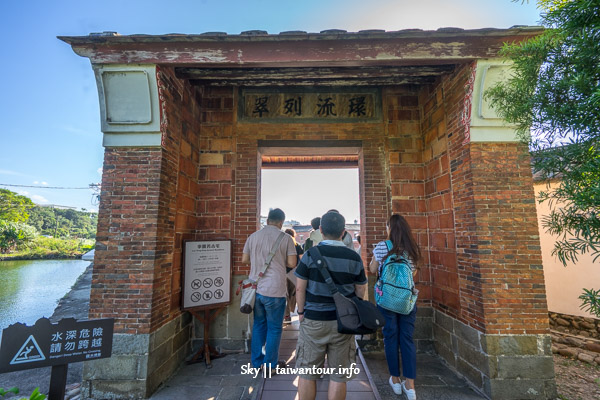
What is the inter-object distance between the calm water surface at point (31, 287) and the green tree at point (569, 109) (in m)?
5.98

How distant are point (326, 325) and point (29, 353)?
215 cm

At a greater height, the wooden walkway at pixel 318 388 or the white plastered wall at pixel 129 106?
the white plastered wall at pixel 129 106

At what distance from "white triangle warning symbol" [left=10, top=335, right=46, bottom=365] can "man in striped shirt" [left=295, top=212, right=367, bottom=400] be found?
1892 mm

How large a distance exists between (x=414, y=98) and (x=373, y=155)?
1292 millimetres

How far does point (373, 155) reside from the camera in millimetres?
4355

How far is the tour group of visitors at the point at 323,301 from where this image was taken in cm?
202

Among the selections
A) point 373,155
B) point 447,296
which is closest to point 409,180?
point 373,155

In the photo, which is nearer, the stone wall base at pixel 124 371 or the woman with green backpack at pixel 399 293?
the woman with green backpack at pixel 399 293

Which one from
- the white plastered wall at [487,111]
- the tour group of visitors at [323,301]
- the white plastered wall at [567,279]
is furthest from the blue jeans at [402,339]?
the white plastered wall at [567,279]

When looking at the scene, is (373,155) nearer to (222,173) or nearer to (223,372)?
(222,173)

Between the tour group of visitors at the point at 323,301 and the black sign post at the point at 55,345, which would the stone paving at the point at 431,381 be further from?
the black sign post at the point at 55,345

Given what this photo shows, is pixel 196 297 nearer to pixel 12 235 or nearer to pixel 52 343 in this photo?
pixel 52 343

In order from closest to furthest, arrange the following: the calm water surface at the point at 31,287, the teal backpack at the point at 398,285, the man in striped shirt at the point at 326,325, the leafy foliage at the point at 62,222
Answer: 1. the man in striped shirt at the point at 326,325
2. the teal backpack at the point at 398,285
3. the calm water surface at the point at 31,287
4. the leafy foliage at the point at 62,222

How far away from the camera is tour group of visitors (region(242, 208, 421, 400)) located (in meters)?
2.02
